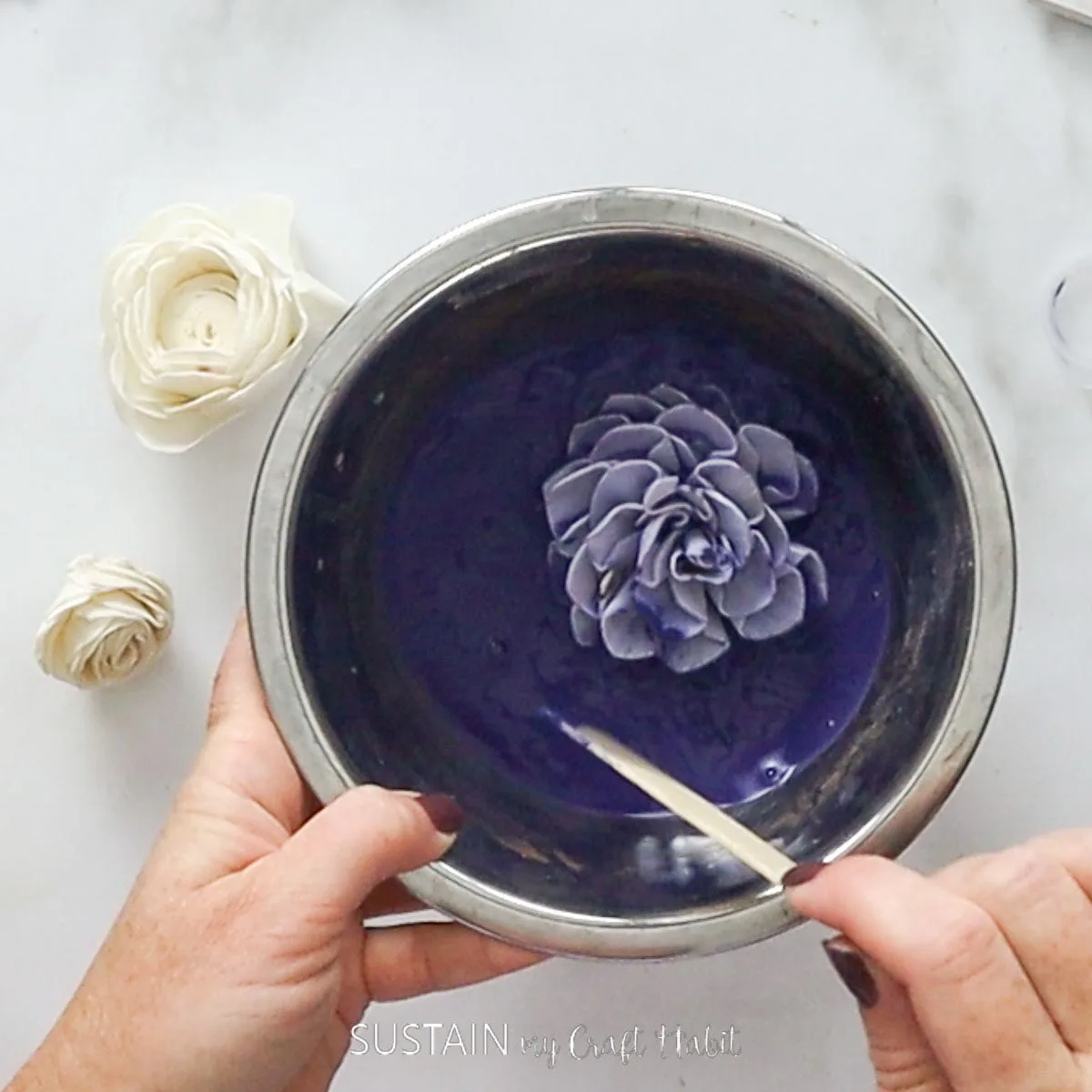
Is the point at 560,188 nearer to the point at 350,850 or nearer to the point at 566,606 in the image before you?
the point at 566,606

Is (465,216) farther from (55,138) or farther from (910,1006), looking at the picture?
(910,1006)

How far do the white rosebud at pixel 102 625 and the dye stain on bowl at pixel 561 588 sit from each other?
96 mm

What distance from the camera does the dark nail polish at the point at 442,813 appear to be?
0.49 meters

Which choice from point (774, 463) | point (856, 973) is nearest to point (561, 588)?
point (774, 463)

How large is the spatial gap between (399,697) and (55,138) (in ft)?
1.01

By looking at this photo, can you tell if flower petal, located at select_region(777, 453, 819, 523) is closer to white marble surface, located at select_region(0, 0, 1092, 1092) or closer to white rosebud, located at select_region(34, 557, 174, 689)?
white marble surface, located at select_region(0, 0, 1092, 1092)

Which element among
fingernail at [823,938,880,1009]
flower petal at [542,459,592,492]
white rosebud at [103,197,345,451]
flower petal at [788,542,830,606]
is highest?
white rosebud at [103,197,345,451]

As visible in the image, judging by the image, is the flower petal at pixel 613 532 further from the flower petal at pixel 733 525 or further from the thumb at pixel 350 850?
the thumb at pixel 350 850

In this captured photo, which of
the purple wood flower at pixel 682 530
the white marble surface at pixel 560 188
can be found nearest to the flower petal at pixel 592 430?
the purple wood flower at pixel 682 530

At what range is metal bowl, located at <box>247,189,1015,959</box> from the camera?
0.48 m

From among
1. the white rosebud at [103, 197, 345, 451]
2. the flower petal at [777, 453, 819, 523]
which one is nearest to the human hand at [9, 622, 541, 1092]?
the white rosebud at [103, 197, 345, 451]

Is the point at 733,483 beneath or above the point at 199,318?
beneath

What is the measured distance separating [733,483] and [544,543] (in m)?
0.09

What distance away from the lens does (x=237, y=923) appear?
0.48 metres
